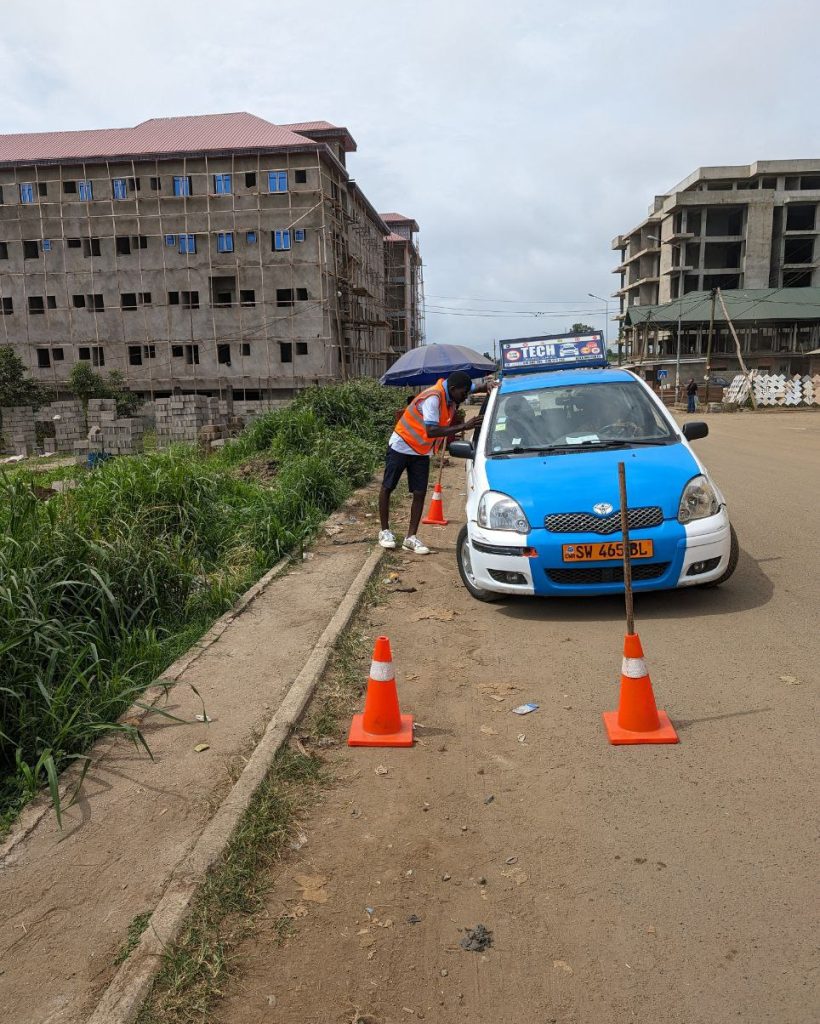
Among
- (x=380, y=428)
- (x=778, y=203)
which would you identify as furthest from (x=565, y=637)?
(x=778, y=203)

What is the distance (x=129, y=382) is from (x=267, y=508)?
154 feet

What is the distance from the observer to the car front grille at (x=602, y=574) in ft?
18.1

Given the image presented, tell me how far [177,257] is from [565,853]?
54.3 m

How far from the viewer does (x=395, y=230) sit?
329 feet

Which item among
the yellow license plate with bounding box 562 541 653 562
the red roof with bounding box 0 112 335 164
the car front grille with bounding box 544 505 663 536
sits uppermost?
the red roof with bounding box 0 112 335 164

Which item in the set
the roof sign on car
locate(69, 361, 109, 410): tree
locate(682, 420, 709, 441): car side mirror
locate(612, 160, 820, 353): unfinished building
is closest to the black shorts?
locate(682, 420, 709, 441): car side mirror

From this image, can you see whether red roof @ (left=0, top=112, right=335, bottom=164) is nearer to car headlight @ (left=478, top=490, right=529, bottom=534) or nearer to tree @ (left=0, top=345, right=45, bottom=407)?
tree @ (left=0, top=345, right=45, bottom=407)

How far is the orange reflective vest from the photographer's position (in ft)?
25.4

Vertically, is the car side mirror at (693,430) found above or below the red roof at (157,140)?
below

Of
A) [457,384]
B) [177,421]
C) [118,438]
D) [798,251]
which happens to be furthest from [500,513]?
[798,251]

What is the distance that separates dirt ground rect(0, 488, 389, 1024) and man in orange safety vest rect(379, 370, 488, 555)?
2.78m

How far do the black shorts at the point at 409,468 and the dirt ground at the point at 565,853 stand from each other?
2.88 meters

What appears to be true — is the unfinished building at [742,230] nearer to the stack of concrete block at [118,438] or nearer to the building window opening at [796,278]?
the building window opening at [796,278]

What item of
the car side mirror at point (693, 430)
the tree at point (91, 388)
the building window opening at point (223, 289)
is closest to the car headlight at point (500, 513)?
the car side mirror at point (693, 430)
